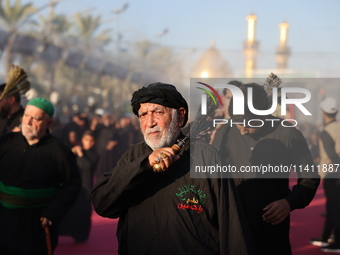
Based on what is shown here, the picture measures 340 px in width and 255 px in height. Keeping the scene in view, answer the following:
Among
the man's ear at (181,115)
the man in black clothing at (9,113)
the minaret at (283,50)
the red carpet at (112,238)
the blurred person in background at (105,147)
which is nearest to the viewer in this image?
the man's ear at (181,115)

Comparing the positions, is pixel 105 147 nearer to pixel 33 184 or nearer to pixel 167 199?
pixel 33 184

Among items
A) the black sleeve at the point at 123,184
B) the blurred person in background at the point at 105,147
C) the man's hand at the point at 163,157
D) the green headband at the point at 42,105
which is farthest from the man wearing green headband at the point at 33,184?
the blurred person in background at the point at 105,147

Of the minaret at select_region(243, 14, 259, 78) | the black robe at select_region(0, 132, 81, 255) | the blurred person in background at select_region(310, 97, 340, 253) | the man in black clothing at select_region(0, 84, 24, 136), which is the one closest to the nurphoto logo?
the minaret at select_region(243, 14, 259, 78)

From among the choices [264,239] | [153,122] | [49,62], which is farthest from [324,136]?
[49,62]

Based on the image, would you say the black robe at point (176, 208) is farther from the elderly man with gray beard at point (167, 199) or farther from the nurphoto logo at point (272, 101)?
the nurphoto logo at point (272, 101)

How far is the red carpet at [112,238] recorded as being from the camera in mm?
9539

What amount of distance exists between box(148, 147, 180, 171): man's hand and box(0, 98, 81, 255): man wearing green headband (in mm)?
2434

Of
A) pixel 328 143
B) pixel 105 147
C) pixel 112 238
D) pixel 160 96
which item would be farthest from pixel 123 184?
pixel 105 147

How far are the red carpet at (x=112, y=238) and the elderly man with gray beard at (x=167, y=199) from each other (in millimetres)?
5466

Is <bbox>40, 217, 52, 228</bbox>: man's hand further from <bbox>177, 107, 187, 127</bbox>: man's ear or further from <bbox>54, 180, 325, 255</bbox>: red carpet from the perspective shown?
<bbox>54, 180, 325, 255</bbox>: red carpet

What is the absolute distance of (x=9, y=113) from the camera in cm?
759

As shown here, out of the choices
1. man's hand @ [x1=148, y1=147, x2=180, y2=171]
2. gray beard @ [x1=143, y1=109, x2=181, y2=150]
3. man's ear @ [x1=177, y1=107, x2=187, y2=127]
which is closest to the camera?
man's hand @ [x1=148, y1=147, x2=180, y2=171]

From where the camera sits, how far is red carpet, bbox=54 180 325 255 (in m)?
9.54

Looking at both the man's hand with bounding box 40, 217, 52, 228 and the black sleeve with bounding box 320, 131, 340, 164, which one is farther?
the black sleeve with bounding box 320, 131, 340, 164
